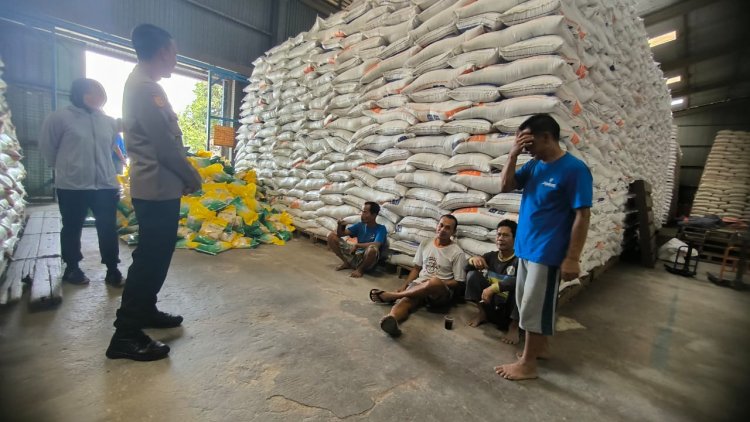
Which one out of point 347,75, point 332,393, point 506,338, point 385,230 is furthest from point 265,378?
point 347,75

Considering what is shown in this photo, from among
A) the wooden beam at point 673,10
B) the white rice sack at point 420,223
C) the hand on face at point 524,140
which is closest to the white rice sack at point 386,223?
the white rice sack at point 420,223

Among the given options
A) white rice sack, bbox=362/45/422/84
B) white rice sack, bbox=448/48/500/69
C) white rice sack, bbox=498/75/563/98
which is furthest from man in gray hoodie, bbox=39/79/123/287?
white rice sack, bbox=498/75/563/98

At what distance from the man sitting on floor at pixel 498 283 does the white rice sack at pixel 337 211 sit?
1738mm

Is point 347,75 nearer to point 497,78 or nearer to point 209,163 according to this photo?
point 497,78

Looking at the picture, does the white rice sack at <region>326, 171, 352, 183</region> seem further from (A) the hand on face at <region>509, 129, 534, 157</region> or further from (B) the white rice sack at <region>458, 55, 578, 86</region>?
(A) the hand on face at <region>509, 129, 534, 157</region>

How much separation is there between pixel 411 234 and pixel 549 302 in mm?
1606

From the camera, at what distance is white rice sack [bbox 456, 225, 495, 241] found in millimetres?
2626

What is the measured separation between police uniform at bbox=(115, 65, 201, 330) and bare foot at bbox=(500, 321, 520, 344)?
210 centimetres

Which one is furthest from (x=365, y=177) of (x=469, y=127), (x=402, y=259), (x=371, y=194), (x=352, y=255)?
(x=469, y=127)

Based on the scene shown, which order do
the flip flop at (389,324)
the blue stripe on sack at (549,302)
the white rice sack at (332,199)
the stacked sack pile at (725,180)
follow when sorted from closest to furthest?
the blue stripe on sack at (549,302)
the flip flop at (389,324)
the white rice sack at (332,199)
the stacked sack pile at (725,180)

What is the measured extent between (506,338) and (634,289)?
269 centimetres

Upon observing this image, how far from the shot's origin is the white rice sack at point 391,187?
3.29m

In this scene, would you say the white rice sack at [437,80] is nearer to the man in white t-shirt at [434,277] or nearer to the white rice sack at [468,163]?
the white rice sack at [468,163]

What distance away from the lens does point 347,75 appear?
4098 millimetres
